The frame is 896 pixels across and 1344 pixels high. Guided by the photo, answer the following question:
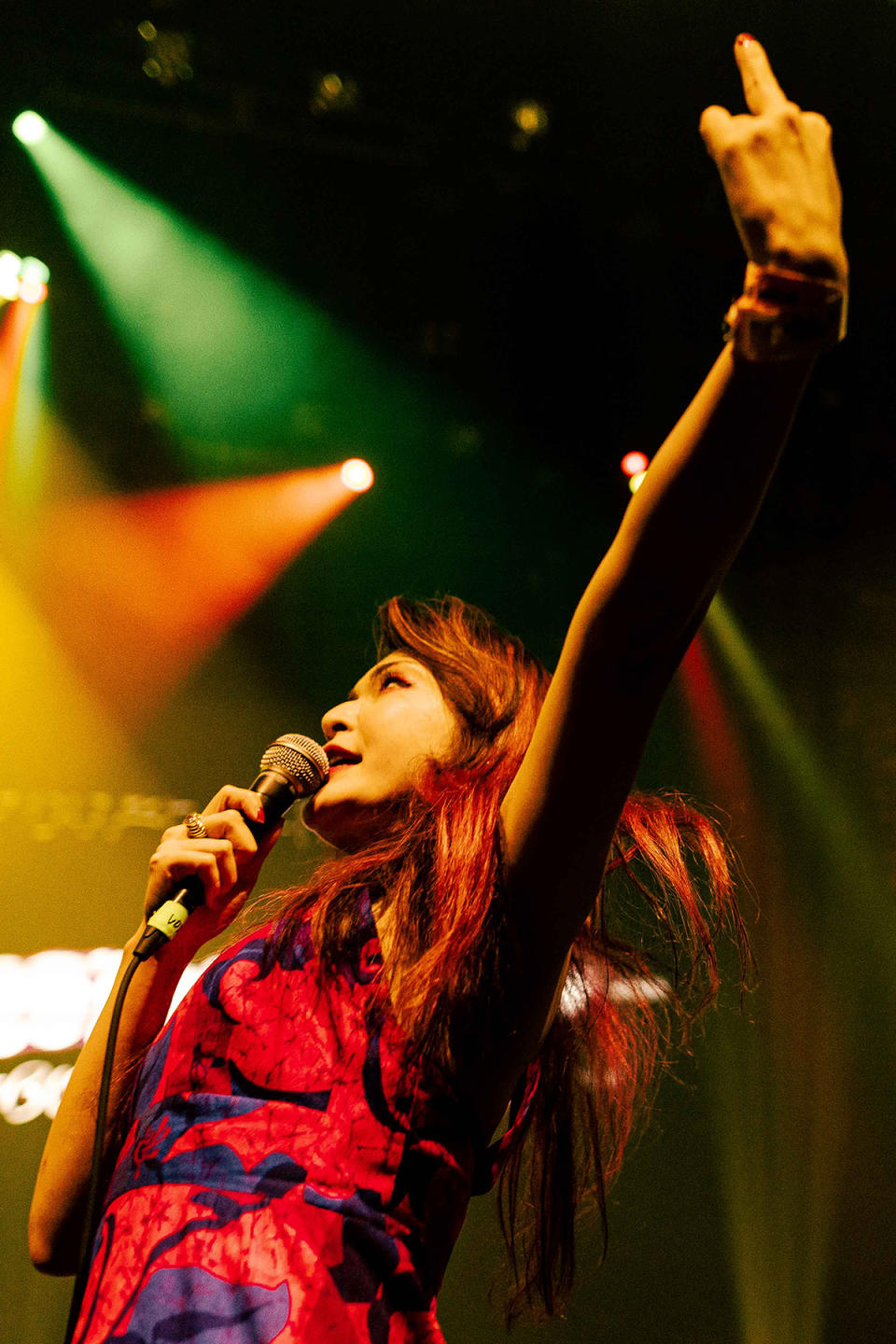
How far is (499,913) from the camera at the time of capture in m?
0.80

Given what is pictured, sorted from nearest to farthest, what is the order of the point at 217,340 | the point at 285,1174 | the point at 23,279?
the point at 285,1174, the point at 23,279, the point at 217,340

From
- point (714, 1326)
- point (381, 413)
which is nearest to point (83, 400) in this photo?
point (381, 413)

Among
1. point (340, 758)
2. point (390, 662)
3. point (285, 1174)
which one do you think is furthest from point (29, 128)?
point (285, 1174)

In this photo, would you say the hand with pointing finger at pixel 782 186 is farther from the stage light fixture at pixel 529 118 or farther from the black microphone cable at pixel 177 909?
the stage light fixture at pixel 529 118

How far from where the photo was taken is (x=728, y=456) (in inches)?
23.5

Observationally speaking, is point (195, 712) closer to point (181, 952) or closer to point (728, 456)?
point (181, 952)

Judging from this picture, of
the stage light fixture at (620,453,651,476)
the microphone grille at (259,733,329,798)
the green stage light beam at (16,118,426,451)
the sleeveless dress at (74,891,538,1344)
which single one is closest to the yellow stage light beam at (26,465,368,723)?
the green stage light beam at (16,118,426,451)

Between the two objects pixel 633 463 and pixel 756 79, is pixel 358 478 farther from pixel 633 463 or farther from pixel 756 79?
pixel 756 79

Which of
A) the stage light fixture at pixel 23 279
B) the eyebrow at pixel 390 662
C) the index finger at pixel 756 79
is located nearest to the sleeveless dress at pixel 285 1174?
the eyebrow at pixel 390 662

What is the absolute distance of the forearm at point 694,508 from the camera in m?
0.59

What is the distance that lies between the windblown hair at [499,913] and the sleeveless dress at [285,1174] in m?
0.05

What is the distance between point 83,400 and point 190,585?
77cm

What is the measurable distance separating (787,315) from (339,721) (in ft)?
2.82

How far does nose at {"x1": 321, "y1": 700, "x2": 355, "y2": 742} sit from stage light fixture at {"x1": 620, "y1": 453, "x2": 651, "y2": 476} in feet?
7.62
